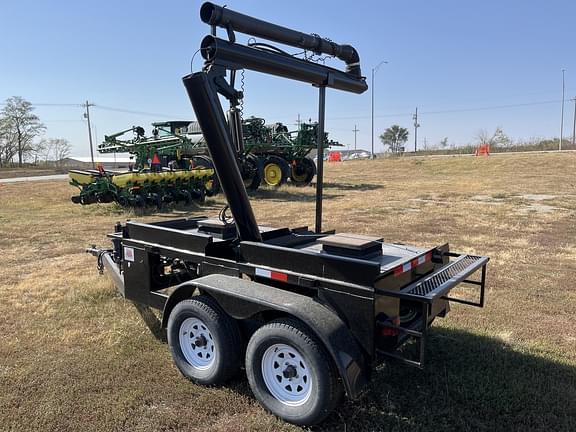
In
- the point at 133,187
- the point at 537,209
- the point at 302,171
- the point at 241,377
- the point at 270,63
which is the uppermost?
the point at 270,63

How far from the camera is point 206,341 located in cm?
320

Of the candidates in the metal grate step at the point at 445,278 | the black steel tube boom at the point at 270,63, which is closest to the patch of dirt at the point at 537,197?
the black steel tube boom at the point at 270,63

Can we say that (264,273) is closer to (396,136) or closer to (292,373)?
A: (292,373)

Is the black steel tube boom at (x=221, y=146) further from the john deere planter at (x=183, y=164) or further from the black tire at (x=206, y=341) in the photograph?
the john deere planter at (x=183, y=164)

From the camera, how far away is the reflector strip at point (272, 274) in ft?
9.62

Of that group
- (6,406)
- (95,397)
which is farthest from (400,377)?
(6,406)

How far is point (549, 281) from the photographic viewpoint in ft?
18.2

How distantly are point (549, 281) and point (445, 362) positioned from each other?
9.10 feet

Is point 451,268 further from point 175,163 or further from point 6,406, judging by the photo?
point 175,163

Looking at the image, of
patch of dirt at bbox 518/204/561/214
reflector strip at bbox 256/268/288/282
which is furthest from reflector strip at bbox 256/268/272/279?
patch of dirt at bbox 518/204/561/214

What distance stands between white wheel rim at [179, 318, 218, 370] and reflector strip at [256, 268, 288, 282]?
509mm

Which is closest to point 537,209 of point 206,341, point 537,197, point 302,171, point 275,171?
point 537,197

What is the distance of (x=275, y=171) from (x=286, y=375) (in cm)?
1501

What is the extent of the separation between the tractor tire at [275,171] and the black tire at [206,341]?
1419cm
